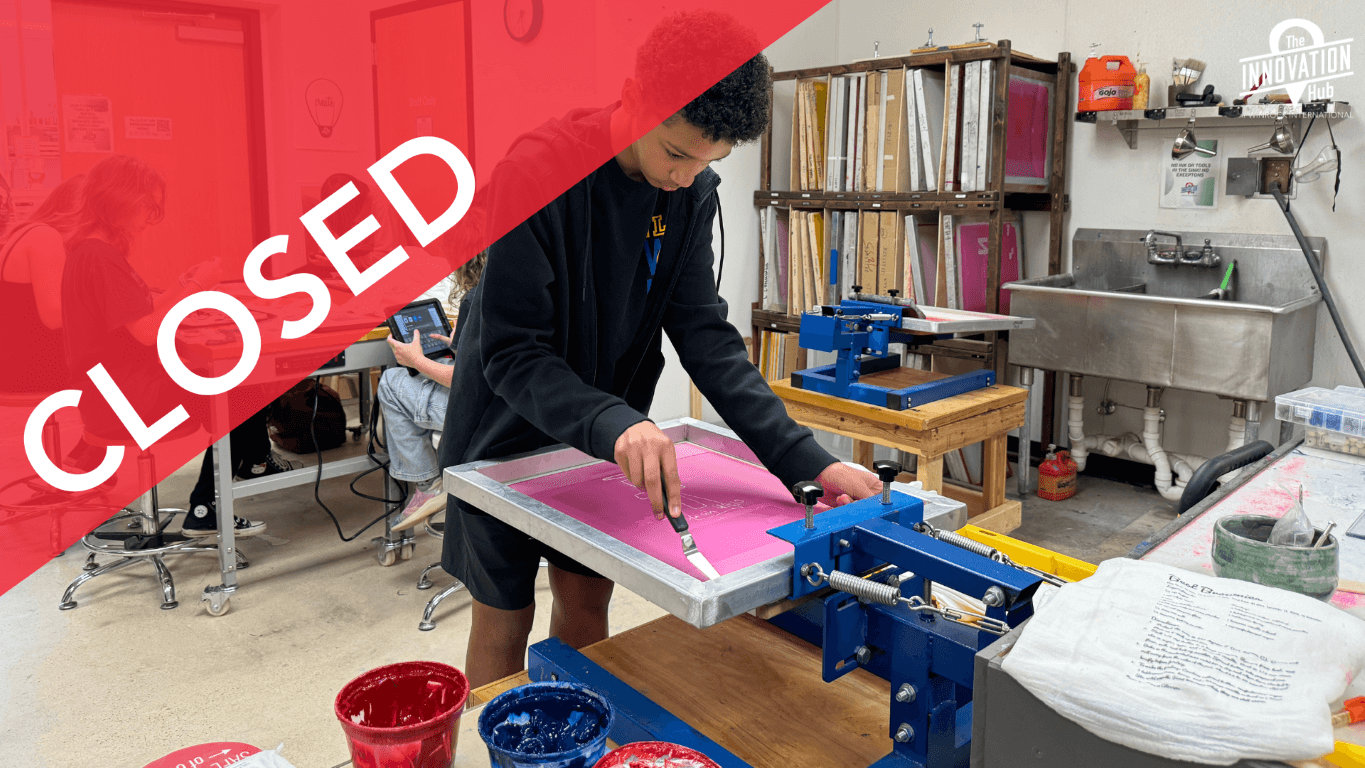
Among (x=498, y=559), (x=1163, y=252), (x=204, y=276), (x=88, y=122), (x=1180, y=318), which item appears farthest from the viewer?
(x=88, y=122)

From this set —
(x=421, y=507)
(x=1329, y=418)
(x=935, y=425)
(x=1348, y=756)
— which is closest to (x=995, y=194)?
(x=935, y=425)

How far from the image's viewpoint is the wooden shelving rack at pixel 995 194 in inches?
146

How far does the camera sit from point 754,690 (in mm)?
1127

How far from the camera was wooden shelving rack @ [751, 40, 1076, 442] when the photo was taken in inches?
146

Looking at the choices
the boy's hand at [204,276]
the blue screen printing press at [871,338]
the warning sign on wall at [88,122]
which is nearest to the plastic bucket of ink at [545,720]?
the blue screen printing press at [871,338]

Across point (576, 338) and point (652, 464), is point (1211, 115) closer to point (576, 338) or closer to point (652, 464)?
point (576, 338)

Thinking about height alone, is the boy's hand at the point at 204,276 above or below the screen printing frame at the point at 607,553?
above

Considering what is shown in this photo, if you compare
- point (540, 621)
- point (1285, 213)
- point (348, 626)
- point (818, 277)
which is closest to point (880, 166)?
point (818, 277)

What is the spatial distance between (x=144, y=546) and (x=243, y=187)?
294 centimetres

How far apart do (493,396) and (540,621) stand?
146 centimetres

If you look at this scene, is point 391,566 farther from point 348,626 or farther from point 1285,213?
point 1285,213

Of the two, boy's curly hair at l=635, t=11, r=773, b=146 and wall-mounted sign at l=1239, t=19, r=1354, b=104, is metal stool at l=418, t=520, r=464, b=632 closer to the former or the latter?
boy's curly hair at l=635, t=11, r=773, b=146

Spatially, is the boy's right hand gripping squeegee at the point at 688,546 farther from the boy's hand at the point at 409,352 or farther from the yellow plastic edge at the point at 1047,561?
the boy's hand at the point at 409,352

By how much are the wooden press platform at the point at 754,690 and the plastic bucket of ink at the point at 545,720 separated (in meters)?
0.10
